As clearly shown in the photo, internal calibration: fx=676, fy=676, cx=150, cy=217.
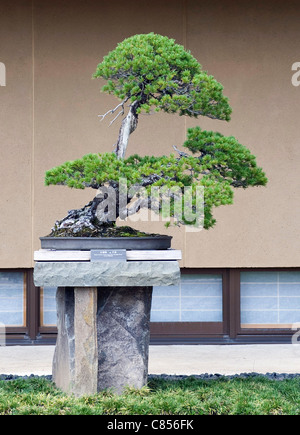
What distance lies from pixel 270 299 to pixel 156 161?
8.88 feet

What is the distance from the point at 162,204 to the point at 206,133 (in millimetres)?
525

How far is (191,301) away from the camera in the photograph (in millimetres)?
6004

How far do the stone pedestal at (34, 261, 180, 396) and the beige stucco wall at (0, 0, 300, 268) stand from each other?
208 cm

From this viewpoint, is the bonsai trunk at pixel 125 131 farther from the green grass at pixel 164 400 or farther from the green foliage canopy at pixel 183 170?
the green grass at pixel 164 400

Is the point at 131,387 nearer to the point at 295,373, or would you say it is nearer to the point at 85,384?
the point at 85,384

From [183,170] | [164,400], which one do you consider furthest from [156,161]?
[164,400]

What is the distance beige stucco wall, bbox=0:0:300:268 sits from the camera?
5785mm

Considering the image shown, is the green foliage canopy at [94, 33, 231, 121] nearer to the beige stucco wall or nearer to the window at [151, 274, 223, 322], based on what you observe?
the beige stucco wall

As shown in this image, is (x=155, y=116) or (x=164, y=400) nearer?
(x=164, y=400)

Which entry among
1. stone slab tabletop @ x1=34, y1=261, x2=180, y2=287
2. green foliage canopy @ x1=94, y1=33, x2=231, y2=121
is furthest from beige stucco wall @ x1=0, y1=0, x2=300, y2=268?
stone slab tabletop @ x1=34, y1=261, x2=180, y2=287

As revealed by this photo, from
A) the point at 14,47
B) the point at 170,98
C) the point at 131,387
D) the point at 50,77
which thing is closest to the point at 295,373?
the point at 131,387

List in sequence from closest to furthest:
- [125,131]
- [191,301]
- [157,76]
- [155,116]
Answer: [157,76]
[125,131]
[155,116]
[191,301]

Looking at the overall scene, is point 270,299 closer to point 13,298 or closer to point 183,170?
point 13,298

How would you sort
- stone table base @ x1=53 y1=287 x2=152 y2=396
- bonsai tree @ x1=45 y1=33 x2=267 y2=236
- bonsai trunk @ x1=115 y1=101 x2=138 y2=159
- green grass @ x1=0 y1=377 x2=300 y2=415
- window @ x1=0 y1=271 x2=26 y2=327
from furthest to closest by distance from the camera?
window @ x1=0 y1=271 x2=26 y2=327 < bonsai trunk @ x1=115 y1=101 x2=138 y2=159 < stone table base @ x1=53 y1=287 x2=152 y2=396 < bonsai tree @ x1=45 y1=33 x2=267 y2=236 < green grass @ x1=0 y1=377 x2=300 y2=415
